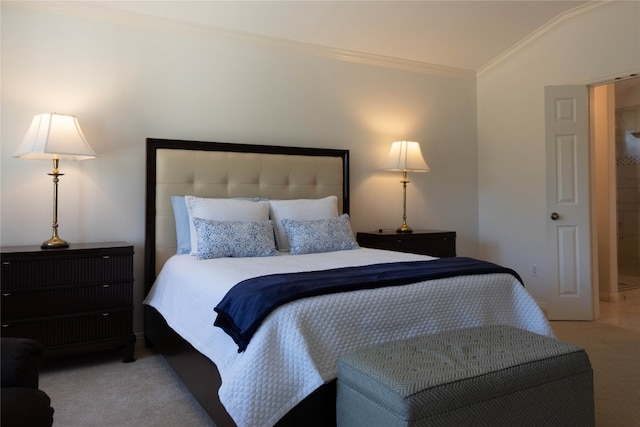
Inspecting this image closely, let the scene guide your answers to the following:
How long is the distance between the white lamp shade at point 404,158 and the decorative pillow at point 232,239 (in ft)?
5.09

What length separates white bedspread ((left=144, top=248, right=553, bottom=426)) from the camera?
1602mm

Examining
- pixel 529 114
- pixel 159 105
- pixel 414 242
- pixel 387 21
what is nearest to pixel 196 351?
pixel 159 105

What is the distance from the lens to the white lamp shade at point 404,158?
13.2ft

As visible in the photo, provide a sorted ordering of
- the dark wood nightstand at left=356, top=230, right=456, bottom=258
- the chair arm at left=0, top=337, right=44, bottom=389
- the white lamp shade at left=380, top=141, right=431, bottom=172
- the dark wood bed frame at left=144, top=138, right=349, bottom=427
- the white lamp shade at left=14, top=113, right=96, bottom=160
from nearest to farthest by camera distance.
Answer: the chair arm at left=0, top=337, right=44, bottom=389 → the dark wood bed frame at left=144, top=138, right=349, bottom=427 → the white lamp shade at left=14, top=113, right=96, bottom=160 → the dark wood nightstand at left=356, top=230, right=456, bottom=258 → the white lamp shade at left=380, top=141, right=431, bottom=172

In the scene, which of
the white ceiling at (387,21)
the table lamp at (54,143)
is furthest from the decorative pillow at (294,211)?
the white ceiling at (387,21)

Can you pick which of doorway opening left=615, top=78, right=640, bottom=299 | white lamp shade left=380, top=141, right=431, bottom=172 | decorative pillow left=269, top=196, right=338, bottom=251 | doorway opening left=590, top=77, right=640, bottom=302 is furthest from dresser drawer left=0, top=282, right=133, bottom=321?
doorway opening left=615, top=78, right=640, bottom=299

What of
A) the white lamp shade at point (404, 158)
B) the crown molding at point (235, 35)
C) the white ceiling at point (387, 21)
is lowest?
the white lamp shade at point (404, 158)

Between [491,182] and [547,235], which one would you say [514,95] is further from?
[547,235]

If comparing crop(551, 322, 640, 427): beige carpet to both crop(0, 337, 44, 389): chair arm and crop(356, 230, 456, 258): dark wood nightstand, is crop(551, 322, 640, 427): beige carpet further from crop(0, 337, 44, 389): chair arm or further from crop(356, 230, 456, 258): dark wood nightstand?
crop(0, 337, 44, 389): chair arm

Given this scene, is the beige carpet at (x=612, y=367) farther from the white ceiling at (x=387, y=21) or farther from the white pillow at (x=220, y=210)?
the white ceiling at (x=387, y=21)

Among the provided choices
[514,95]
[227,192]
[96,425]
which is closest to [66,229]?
[227,192]

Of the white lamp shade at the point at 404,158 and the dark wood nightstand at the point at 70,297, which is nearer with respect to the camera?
the dark wood nightstand at the point at 70,297

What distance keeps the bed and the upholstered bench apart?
0.14 metres

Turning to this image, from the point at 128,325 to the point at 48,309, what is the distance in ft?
1.56
